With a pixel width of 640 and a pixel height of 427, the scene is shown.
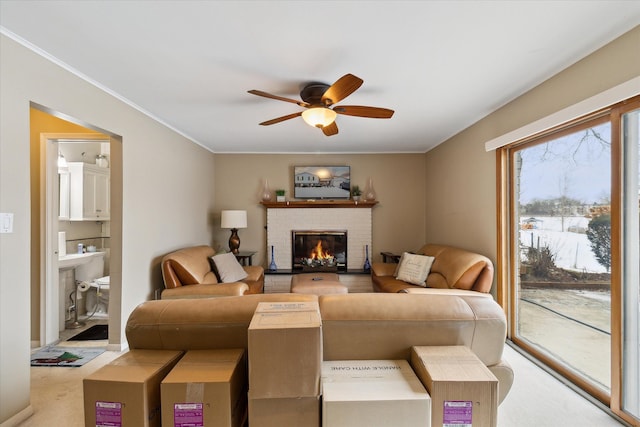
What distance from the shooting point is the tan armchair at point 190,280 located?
119 inches

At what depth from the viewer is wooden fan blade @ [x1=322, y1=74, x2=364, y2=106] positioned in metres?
1.99

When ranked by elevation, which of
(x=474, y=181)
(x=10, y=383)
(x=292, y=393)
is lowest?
(x=10, y=383)

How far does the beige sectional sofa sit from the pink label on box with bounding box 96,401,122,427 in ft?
0.94

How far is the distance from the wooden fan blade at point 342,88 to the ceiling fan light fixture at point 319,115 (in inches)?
3.3

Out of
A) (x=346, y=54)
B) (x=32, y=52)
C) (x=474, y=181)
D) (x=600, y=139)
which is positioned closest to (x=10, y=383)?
(x=32, y=52)

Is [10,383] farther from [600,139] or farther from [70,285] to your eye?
[600,139]

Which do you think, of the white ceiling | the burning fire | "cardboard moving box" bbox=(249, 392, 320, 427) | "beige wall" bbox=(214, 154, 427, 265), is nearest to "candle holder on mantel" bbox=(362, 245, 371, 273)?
"beige wall" bbox=(214, 154, 427, 265)

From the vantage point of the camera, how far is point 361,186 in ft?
17.4

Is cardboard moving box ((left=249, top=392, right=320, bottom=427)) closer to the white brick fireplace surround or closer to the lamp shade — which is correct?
the lamp shade

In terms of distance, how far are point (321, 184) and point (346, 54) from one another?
10.7 ft

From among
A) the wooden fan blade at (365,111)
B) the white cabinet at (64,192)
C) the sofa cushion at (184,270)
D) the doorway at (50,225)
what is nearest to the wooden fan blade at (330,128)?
the wooden fan blade at (365,111)

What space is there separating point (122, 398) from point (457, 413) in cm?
128

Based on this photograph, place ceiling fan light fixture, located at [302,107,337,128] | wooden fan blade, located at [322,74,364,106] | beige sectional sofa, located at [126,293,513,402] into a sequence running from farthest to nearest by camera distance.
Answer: ceiling fan light fixture, located at [302,107,337,128] → wooden fan blade, located at [322,74,364,106] → beige sectional sofa, located at [126,293,513,402]

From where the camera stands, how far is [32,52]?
1.95 metres
